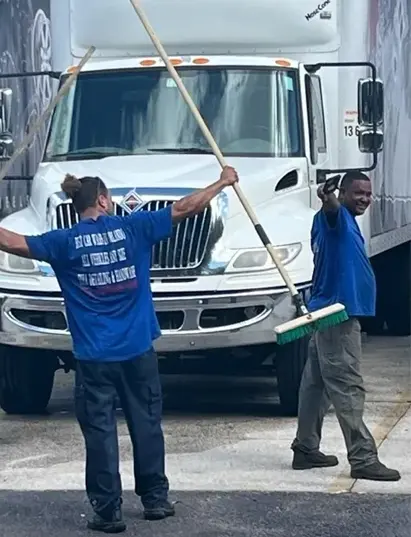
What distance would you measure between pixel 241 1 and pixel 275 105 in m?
0.93

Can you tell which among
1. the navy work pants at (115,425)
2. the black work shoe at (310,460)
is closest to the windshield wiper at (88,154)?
the black work shoe at (310,460)

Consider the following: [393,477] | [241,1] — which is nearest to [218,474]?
[393,477]

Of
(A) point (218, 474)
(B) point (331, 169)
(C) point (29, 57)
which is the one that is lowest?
(A) point (218, 474)

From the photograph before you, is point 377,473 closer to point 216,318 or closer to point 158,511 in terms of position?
point 158,511

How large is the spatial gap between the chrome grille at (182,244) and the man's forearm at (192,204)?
265 centimetres

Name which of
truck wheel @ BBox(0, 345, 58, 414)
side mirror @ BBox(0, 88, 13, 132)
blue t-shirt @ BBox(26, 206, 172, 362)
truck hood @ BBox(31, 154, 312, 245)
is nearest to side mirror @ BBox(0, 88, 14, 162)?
side mirror @ BBox(0, 88, 13, 132)

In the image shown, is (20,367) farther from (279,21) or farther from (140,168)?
(279,21)

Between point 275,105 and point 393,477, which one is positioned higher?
point 275,105

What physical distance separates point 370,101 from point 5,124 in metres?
2.73

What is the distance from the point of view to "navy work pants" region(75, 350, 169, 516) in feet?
24.0

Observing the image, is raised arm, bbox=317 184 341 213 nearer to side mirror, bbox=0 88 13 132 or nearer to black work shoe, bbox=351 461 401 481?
black work shoe, bbox=351 461 401 481

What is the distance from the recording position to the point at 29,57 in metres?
13.1

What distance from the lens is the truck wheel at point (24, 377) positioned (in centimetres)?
1056

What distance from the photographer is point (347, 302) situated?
322 inches
